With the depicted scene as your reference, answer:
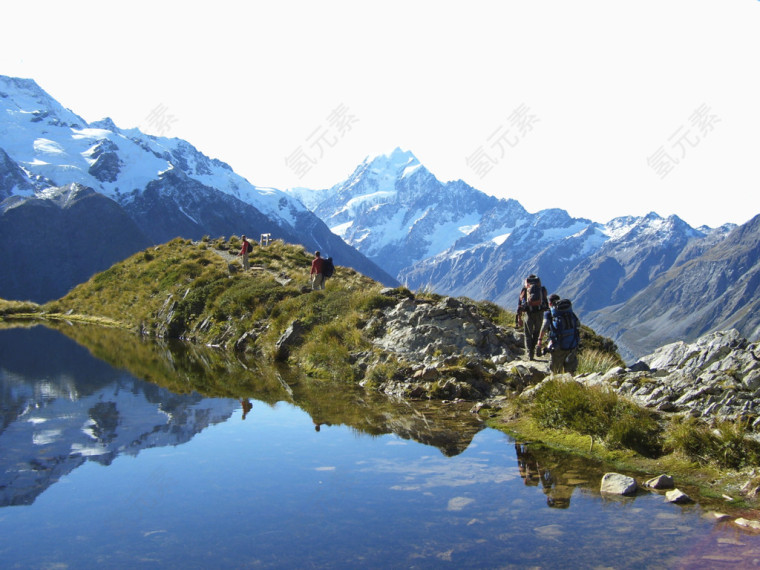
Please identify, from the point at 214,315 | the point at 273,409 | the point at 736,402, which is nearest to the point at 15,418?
the point at 273,409

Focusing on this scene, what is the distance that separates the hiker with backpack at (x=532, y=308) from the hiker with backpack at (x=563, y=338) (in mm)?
2398

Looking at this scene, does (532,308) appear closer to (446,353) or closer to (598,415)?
(446,353)

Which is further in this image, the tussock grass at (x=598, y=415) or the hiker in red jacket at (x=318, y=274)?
the hiker in red jacket at (x=318, y=274)

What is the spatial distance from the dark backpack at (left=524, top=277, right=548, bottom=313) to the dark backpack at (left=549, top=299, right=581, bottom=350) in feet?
8.72

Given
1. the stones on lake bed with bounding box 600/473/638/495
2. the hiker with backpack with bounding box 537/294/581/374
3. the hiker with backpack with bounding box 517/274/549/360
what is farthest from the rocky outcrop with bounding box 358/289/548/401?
the stones on lake bed with bounding box 600/473/638/495

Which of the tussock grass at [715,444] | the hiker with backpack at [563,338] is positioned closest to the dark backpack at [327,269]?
the hiker with backpack at [563,338]

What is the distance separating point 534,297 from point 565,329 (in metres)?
2.94

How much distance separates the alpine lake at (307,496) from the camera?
23.2 ft

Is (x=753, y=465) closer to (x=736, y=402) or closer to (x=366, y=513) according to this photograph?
(x=736, y=402)

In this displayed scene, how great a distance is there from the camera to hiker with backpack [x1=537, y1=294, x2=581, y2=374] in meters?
16.1

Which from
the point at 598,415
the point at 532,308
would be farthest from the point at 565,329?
the point at 598,415

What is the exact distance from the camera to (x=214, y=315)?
1214 inches

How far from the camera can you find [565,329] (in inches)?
637

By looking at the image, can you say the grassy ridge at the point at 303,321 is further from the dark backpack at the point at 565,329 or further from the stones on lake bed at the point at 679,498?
the stones on lake bed at the point at 679,498
